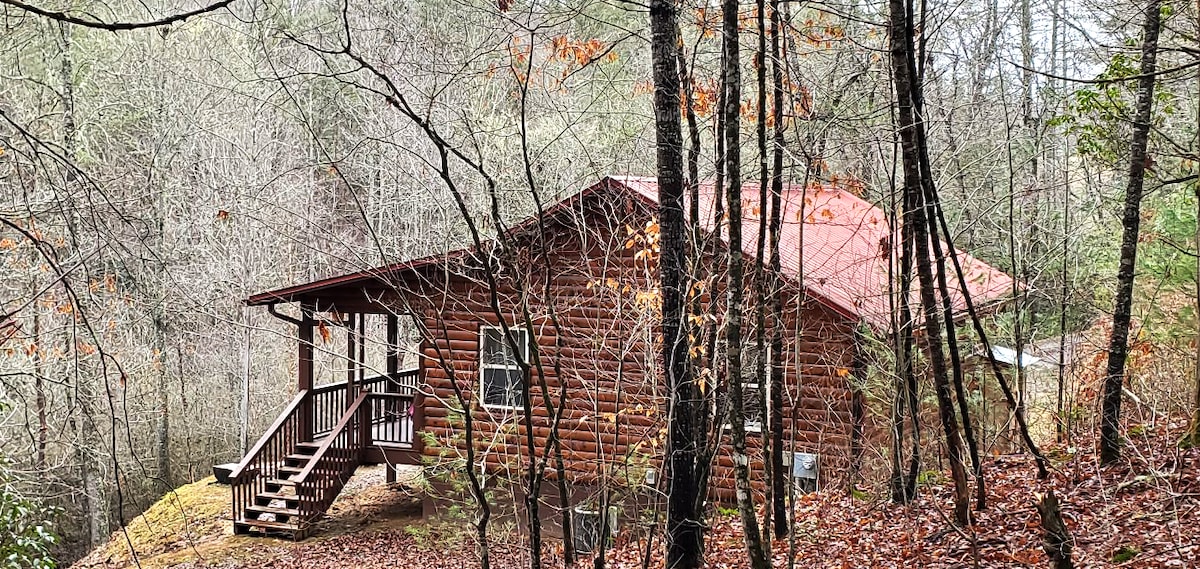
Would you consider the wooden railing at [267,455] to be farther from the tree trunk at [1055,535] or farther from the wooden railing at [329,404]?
the tree trunk at [1055,535]

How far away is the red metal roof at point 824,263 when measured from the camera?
9984mm

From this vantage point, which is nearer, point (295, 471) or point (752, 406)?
point (752, 406)

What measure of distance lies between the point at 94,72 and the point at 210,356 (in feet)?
20.9

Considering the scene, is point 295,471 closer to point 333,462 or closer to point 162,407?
point 333,462

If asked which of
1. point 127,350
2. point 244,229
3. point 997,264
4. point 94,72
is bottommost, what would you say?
point 127,350

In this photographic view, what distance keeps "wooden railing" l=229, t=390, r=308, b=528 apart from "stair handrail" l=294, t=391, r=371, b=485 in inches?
17.7

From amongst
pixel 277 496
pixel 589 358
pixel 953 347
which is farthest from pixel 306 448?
pixel 953 347

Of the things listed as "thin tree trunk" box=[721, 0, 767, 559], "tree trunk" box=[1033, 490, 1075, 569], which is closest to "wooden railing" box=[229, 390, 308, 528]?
"thin tree trunk" box=[721, 0, 767, 559]

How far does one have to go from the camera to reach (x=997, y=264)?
1833 cm

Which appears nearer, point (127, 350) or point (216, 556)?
point (216, 556)

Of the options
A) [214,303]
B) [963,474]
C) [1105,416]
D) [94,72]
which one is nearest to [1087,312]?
[1105,416]

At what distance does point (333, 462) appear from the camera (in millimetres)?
13383

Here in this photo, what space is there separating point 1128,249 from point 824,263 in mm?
3555

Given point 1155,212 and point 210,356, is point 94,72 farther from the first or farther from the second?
point 1155,212
